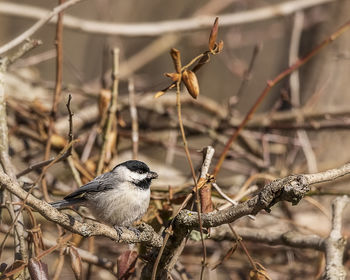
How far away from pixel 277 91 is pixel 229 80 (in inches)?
51.8

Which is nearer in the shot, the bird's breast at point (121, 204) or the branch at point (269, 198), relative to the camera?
the branch at point (269, 198)

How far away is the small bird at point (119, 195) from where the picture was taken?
2328 millimetres

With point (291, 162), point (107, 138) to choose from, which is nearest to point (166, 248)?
point (107, 138)

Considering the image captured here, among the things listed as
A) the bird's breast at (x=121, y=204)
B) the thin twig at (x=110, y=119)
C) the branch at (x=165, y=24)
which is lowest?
the bird's breast at (x=121, y=204)

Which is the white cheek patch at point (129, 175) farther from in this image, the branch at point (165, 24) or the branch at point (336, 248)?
the branch at point (165, 24)

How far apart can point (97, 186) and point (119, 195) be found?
121 mm

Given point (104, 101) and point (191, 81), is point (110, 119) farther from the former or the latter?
point (191, 81)

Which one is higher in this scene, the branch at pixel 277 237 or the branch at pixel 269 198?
the branch at pixel 277 237

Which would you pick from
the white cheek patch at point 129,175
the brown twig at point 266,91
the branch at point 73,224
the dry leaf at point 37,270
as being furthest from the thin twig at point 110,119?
the dry leaf at point 37,270

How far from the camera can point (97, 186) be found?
2.34 metres

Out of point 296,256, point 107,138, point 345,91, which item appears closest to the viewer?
point 107,138

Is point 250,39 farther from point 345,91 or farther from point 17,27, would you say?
point 17,27

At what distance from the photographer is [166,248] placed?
5.88 feet

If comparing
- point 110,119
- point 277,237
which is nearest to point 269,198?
point 277,237
